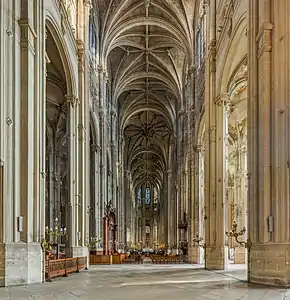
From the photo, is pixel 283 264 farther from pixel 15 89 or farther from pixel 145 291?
pixel 15 89

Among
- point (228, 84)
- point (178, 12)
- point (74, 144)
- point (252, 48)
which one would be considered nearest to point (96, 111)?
point (178, 12)

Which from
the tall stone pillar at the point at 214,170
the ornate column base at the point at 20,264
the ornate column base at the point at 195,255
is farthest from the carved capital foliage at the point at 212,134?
the ornate column base at the point at 195,255

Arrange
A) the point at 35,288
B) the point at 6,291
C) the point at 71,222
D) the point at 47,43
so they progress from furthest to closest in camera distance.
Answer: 1. the point at 71,222
2. the point at 47,43
3. the point at 35,288
4. the point at 6,291

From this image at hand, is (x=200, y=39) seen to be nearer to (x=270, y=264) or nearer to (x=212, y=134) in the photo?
(x=212, y=134)

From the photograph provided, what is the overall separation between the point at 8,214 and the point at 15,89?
338 cm

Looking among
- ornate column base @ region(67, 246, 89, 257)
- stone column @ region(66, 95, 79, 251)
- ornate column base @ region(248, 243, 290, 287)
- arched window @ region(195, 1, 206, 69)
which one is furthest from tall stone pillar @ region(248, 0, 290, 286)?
arched window @ region(195, 1, 206, 69)

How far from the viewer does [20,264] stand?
14305 millimetres

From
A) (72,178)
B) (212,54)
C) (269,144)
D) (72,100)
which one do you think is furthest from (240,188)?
(269,144)

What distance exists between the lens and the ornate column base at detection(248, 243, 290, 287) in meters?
13.7

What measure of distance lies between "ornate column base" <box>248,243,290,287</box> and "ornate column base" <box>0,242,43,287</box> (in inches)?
239

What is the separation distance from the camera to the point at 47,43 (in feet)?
74.9

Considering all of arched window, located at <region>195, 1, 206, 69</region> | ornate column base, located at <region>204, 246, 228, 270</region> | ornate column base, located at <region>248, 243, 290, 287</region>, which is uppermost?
arched window, located at <region>195, 1, 206, 69</region>

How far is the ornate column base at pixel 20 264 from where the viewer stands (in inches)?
540

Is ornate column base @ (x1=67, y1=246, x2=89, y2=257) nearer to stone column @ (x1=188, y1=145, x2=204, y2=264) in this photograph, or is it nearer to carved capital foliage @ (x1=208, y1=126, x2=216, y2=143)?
carved capital foliage @ (x1=208, y1=126, x2=216, y2=143)
